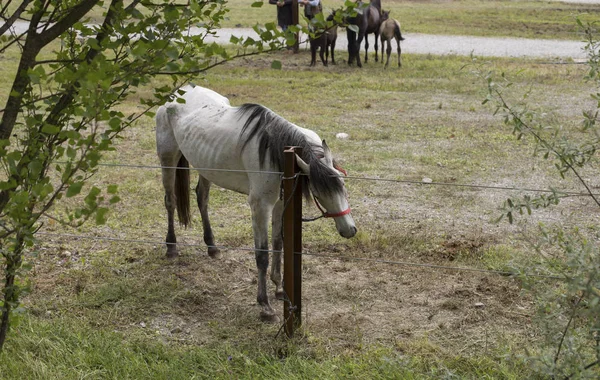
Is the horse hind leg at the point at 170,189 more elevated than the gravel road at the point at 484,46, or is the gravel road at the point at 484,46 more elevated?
the gravel road at the point at 484,46

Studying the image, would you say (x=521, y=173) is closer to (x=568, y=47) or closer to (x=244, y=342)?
(x=244, y=342)

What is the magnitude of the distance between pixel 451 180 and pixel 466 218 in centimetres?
127

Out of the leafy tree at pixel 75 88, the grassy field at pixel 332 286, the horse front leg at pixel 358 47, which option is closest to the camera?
the leafy tree at pixel 75 88

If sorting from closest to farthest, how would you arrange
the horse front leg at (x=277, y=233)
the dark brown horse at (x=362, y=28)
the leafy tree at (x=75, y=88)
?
1. the leafy tree at (x=75, y=88)
2. the horse front leg at (x=277, y=233)
3. the dark brown horse at (x=362, y=28)

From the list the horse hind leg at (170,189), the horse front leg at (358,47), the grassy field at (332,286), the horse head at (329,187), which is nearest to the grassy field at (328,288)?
the grassy field at (332,286)

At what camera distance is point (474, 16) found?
1126 inches

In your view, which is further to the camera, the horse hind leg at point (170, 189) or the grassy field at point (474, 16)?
the grassy field at point (474, 16)

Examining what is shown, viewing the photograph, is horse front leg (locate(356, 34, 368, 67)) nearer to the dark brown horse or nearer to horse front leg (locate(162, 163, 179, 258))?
the dark brown horse

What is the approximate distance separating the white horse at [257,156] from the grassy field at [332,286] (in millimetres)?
330

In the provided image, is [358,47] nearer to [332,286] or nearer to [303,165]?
[332,286]

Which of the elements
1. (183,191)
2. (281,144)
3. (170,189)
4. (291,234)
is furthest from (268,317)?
(170,189)

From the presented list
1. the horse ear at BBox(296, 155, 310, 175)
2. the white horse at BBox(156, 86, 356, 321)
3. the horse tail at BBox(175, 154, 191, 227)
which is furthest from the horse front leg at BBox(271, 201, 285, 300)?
the horse tail at BBox(175, 154, 191, 227)

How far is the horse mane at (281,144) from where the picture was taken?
Result: 171 inches

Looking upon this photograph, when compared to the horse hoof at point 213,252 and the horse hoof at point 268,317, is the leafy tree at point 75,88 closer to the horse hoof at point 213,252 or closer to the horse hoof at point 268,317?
Answer: the horse hoof at point 268,317
